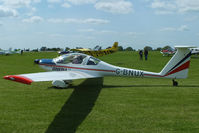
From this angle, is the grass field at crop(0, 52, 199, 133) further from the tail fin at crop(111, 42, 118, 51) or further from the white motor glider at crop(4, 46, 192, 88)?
the tail fin at crop(111, 42, 118, 51)

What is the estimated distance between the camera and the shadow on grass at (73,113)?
5.62 m

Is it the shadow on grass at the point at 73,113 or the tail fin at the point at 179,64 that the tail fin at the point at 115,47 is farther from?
the shadow on grass at the point at 73,113

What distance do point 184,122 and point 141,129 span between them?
4.69 feet

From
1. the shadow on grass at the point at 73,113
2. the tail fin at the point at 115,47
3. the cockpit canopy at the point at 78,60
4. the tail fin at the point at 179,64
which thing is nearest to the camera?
the shadow on grass at the point at 73,113

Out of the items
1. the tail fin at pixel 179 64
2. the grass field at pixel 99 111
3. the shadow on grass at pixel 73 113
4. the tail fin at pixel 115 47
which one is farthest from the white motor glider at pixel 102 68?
the tail fin at pixel 115 47

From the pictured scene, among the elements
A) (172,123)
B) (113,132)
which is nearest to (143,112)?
(172,123)

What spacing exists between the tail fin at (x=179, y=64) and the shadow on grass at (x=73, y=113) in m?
4.15

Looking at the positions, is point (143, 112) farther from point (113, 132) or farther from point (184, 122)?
point (113, 132)

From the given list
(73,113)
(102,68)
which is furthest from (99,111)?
(102,68)

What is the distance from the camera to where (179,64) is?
10.9m

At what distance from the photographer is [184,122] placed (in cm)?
606

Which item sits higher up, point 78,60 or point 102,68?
point 78,60

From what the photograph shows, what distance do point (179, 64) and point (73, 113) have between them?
662cm

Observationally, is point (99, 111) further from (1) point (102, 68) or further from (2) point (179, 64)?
(2) point (179, 64)
